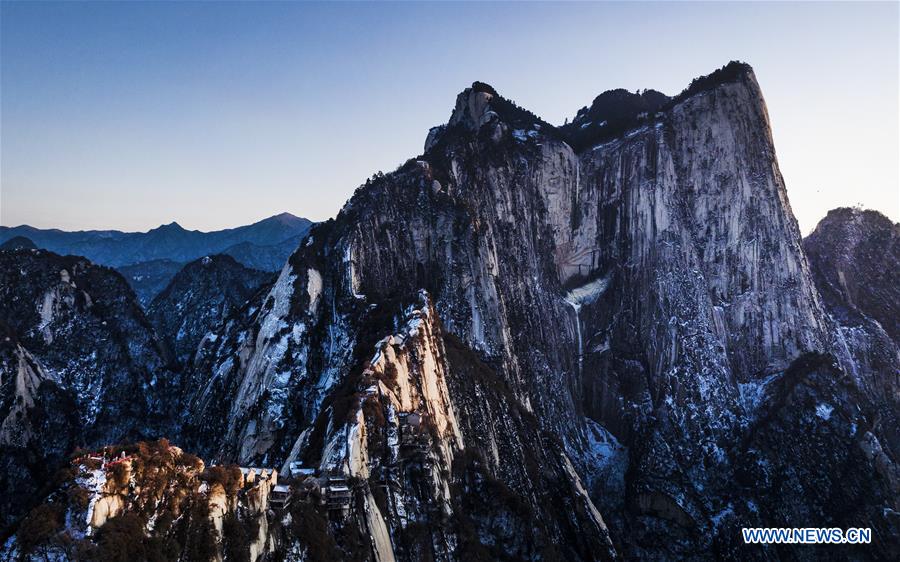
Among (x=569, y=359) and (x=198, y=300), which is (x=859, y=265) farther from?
(x=198, y=300)

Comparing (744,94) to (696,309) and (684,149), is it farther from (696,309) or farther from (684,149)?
(696,309)

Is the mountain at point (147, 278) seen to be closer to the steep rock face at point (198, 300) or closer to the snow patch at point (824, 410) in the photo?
the steep rock face at point (198, 300)

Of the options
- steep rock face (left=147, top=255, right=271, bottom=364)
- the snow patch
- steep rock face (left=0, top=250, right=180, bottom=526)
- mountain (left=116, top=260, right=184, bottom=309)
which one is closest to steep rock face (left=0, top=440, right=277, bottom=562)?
steep rock face (left=0, top=250, right=180, bottom=526)

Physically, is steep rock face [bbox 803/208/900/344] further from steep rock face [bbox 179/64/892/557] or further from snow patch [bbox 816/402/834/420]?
snow patch [bbox 816/402/834/420]

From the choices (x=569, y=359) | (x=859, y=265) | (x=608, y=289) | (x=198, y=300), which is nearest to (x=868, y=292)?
(x=859, y=265)

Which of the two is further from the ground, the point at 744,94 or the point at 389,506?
the point at 744,94

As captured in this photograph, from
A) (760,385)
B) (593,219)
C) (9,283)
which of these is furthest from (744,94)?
(9,283)
